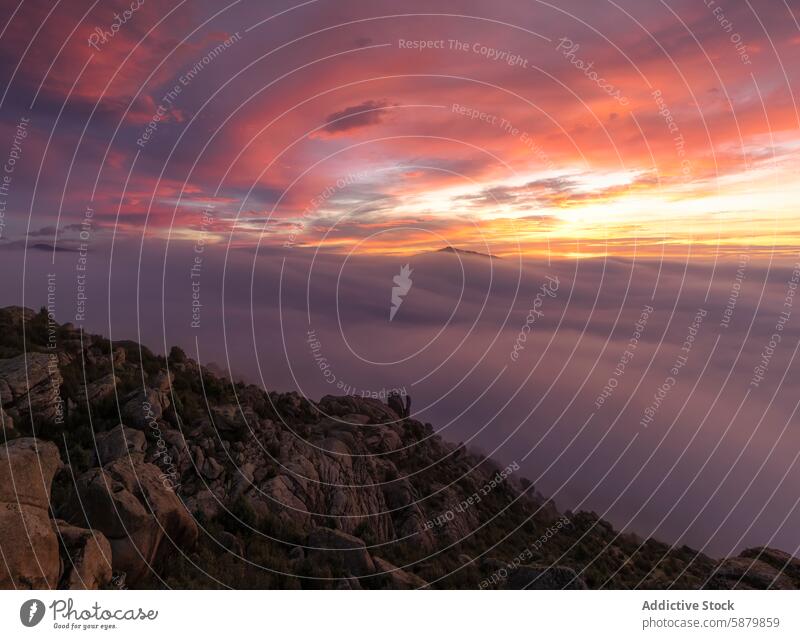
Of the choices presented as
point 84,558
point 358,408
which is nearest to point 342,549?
point 84,558

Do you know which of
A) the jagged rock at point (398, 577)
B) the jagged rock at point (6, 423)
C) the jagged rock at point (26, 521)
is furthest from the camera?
the jagged rock at point (6, 423)

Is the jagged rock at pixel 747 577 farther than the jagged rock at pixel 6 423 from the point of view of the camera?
Yes

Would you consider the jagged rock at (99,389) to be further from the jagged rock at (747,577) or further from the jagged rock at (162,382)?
the jagged rock at (747,577)

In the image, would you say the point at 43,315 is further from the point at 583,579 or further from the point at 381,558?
the point at 583,579

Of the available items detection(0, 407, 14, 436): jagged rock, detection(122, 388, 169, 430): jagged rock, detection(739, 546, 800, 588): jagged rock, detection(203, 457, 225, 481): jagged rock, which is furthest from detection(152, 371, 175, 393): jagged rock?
detection(739, 546, 800, 588): jagged rock

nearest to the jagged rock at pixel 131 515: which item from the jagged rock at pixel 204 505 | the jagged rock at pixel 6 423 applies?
the jagged rock at pixel 204 505

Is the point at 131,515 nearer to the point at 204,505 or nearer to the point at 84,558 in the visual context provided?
the point at 84,558
